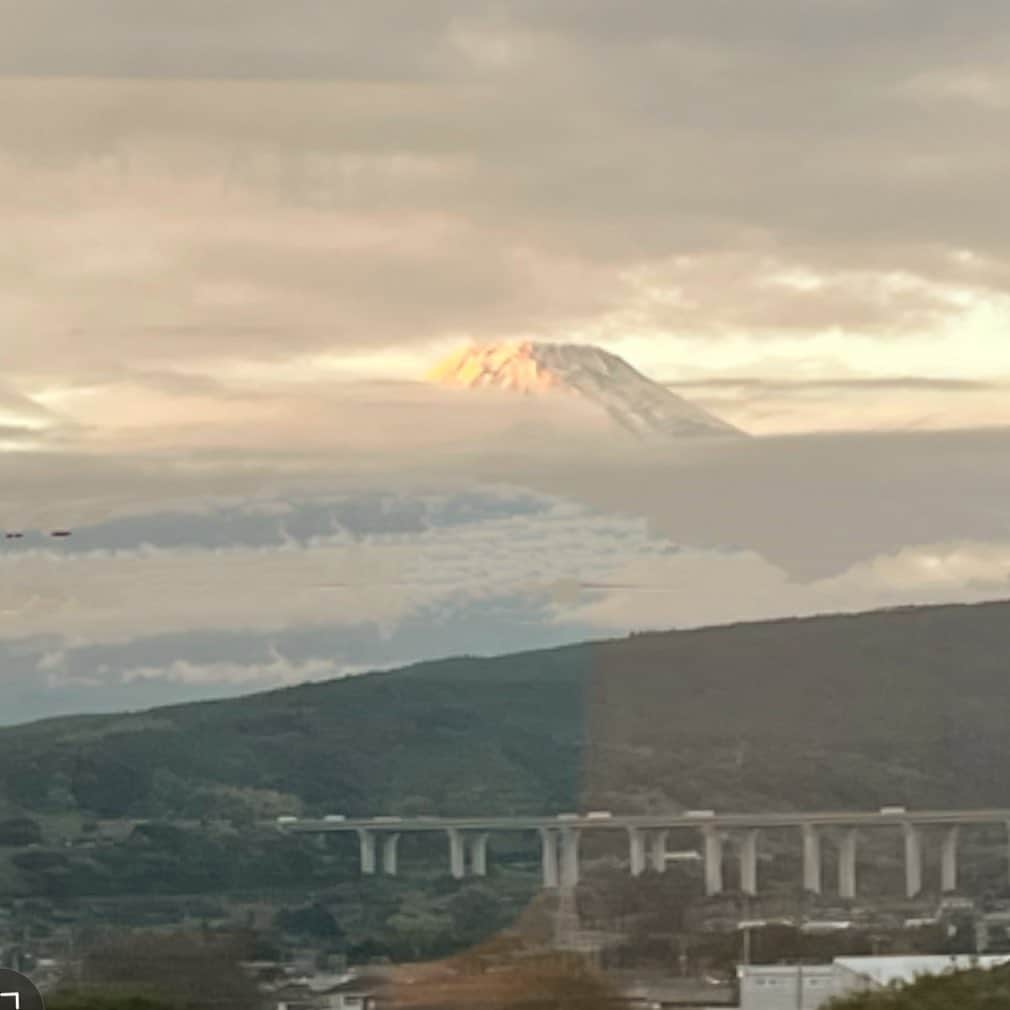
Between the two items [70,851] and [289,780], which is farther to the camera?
[289,780]

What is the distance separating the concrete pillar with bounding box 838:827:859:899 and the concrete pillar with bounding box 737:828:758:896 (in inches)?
39.8

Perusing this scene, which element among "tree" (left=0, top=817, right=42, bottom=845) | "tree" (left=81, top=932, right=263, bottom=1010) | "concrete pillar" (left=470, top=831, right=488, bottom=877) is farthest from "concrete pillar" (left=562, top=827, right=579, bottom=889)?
"tree" (left=81, top=932, right=263, bottom=1010)

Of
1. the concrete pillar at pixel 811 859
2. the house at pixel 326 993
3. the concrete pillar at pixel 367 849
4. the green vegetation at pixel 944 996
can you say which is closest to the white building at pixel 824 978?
the green vegetation at pixel 944 996

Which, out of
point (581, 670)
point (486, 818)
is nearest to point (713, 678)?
point (581, 670)

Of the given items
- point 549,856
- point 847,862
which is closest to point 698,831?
point 847,862

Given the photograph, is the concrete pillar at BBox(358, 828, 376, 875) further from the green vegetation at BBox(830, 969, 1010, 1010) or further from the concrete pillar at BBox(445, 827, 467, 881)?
the green vegetation at BBox(830, 969, 1010, 1010)

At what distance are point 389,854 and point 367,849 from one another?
26cm

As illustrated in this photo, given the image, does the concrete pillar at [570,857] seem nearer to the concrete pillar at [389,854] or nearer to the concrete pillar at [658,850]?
the concrete pillar at [658,850]

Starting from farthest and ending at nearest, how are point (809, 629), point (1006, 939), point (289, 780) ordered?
point (809, 629), point (289, 780), point (1006, 939)

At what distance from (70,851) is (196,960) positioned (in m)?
8.80

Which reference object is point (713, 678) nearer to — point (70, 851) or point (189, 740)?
point (189, 740)

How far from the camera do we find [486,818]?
33.2m

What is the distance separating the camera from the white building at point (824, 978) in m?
20.7

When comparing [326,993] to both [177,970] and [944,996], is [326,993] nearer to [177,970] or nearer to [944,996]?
[177,970]
